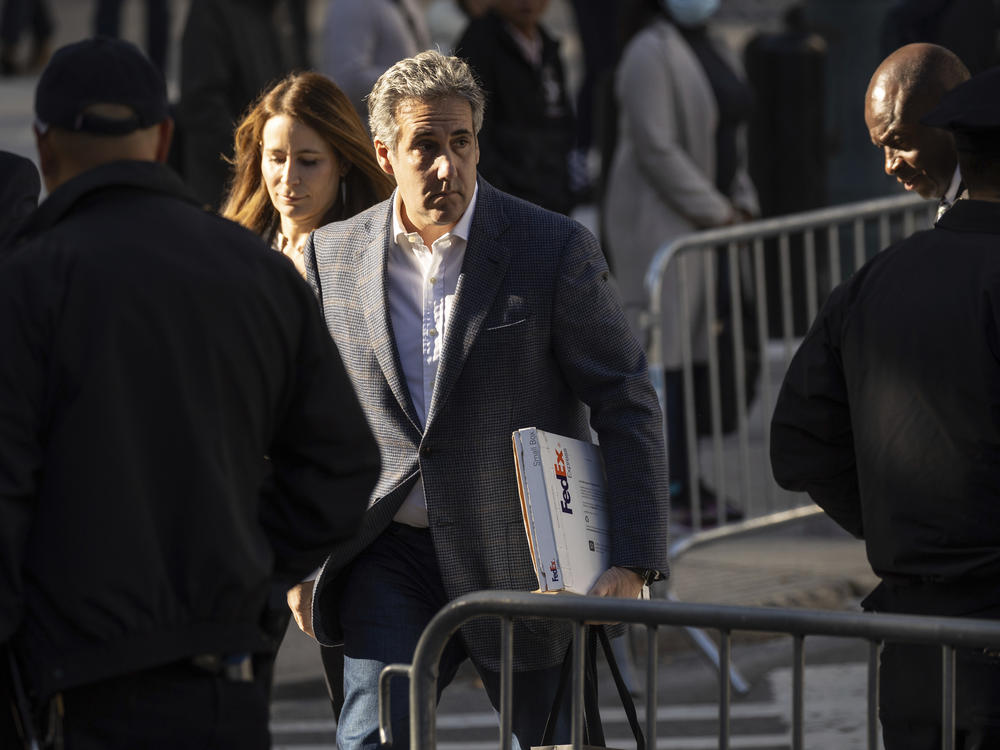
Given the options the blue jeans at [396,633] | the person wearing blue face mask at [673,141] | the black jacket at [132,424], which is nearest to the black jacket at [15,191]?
the blue jeans at [396,633]

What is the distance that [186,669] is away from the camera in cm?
286

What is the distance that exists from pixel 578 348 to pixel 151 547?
1449 mm

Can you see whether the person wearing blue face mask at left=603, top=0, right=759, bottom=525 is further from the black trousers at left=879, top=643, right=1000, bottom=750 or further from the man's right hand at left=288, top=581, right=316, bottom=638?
the black trousers at left=879, top=643, right=1000, bottom=750

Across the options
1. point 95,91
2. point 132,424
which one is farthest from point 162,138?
point 132,424

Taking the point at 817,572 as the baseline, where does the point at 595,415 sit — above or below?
above

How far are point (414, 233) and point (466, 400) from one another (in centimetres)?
42

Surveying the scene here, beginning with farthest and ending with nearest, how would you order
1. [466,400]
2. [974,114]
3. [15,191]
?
1. [15,191]
2. [466,400]
3. [974,114]

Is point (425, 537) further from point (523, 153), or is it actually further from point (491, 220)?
point (523, 153)

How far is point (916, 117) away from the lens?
395 cm

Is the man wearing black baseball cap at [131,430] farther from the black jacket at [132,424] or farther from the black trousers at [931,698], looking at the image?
the black trousers at [931,698]

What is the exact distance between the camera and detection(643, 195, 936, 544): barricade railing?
6.98 meters

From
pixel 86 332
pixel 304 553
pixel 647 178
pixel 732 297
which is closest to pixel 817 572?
pixel 732 297

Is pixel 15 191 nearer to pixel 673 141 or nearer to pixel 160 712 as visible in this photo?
pixel 160 712

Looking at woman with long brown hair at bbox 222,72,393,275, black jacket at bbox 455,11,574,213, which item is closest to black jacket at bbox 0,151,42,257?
woman with long brown hair at bbox 222,72,393,275
